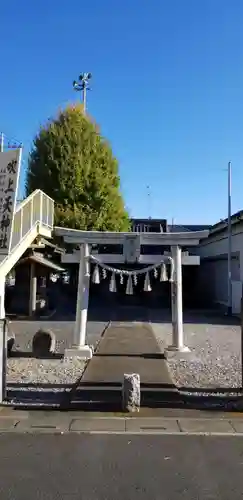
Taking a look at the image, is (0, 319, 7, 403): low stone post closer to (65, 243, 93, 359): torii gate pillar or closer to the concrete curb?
the concrete curb

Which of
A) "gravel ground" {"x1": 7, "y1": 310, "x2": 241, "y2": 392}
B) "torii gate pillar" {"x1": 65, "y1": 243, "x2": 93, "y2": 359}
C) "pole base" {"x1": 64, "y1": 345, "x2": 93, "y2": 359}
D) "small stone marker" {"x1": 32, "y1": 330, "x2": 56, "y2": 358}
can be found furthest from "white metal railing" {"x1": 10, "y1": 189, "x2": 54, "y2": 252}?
"pole base" {"x1": 64, "y1": 345, "x2": 93, "y2": 359}

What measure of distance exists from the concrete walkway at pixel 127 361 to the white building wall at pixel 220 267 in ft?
25.2

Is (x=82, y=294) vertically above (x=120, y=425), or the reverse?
(x=82, y=294)

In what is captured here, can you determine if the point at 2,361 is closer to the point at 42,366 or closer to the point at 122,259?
the point at 42,366

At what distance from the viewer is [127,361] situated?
11273 millimetres

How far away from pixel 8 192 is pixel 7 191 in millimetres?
26

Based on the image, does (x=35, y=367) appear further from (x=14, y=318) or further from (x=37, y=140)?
(x=37, y=140)

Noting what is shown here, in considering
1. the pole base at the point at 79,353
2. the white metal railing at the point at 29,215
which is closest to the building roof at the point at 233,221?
the white metal railing at the point at 29,215

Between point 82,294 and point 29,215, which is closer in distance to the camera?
point 82,294

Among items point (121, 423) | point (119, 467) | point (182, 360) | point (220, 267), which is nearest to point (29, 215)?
point (182, 360)

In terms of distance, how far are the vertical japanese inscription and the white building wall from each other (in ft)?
48.8

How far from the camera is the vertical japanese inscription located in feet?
28.0

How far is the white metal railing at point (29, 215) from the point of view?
1711cm

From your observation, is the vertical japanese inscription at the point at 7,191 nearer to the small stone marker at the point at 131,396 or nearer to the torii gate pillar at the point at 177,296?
the small stone marker at the point at 131,396
